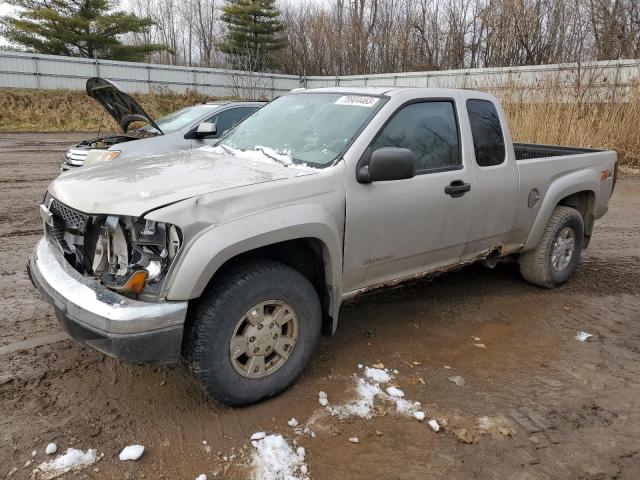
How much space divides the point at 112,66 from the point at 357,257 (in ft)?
88.5

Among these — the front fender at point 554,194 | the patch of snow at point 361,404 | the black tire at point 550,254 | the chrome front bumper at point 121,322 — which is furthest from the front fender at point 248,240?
the black tire at point 550,254

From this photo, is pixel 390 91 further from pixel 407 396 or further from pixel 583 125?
pixel 583 125

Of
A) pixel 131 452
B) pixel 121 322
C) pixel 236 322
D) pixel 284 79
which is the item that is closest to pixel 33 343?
pixel 131 452

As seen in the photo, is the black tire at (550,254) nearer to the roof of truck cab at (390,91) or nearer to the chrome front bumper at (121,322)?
the roof of truck cab at (390,91)

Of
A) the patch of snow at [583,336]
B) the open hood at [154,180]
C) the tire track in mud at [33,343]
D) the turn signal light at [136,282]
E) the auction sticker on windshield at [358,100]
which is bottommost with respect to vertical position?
the patch of snow at [583,336]

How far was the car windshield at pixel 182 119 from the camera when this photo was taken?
319 inches

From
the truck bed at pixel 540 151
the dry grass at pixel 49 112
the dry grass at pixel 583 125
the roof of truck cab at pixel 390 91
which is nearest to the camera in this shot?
the roof of truck cab at pixel 390 91

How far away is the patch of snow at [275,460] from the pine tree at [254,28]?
115 feet

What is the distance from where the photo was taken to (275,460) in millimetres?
2533

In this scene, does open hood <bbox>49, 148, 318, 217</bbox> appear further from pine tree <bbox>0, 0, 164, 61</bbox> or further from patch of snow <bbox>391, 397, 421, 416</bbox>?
pine tree <bbox>0, 0, 164, 61</bbox>

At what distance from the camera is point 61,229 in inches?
120

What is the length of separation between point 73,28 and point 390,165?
33777 mm

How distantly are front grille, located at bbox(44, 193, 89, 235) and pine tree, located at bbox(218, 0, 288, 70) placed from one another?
34.0 m

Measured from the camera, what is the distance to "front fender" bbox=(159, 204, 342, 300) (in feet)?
8.11
